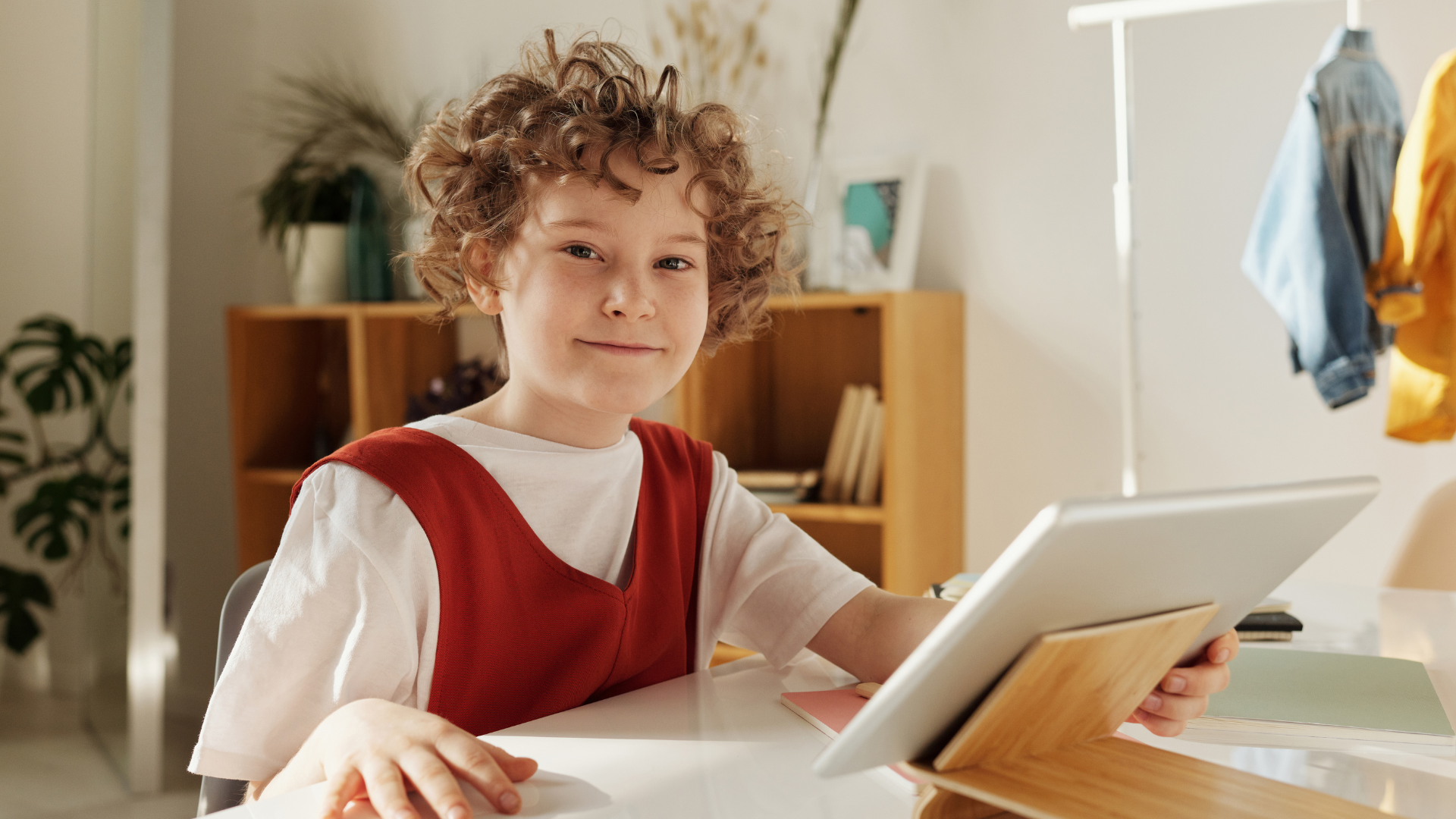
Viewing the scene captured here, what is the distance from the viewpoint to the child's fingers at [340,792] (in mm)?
593

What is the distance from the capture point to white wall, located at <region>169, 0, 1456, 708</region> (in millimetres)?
2137

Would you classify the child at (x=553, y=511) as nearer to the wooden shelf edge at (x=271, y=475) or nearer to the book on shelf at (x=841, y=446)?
the book on shelf at (x=841, y=446)

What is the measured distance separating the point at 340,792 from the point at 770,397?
6.71 ft

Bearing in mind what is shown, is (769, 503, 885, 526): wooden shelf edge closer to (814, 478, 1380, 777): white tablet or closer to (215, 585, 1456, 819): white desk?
(215, 585, 1456, 819): white desk

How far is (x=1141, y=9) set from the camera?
1667 millimetres

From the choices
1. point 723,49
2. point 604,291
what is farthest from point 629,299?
point 723,49

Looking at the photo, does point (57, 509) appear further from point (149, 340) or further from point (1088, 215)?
point (1088, 215)

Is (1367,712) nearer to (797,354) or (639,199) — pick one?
(639,199)

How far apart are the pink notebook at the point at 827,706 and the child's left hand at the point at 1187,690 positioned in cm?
20

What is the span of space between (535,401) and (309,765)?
1.26 ft

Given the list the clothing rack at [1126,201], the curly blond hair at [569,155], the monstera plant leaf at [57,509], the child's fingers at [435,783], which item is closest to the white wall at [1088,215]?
the clothing rack at [1126,201]

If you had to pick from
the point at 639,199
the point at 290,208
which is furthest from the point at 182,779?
the point at 639,199

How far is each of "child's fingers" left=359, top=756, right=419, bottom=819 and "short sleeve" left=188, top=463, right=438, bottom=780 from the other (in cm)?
Answer: 16

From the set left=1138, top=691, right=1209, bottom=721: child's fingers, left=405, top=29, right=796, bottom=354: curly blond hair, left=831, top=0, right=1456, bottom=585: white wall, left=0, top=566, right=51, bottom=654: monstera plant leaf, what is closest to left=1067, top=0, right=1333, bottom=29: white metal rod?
left=831, top=0, right=1456, bottom=585: white wall
